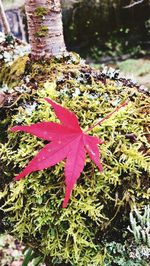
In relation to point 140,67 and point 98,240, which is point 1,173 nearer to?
point 98,240

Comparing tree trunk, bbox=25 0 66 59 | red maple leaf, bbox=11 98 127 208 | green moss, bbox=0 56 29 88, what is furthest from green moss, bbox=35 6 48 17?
red maple leaf, bbox=11 98 127 208

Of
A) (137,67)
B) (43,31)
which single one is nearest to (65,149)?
(43,31)

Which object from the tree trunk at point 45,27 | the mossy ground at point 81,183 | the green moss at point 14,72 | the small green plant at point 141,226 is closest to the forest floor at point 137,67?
the green moss at point 14,72

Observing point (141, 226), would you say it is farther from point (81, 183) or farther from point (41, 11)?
point (41, 11)

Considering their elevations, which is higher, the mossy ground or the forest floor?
the mossy ground

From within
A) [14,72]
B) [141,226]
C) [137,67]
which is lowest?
[137,67]

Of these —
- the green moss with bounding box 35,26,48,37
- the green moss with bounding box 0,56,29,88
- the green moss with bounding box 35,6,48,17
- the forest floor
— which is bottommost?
the forest floor

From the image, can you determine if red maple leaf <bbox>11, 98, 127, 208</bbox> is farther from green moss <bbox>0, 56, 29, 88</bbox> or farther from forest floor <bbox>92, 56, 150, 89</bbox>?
forest floor <bbox>92, 56, 150, 89</bbox>

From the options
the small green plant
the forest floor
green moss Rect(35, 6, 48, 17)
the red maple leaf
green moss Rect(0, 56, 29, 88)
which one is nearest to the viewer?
the red maple leaf
